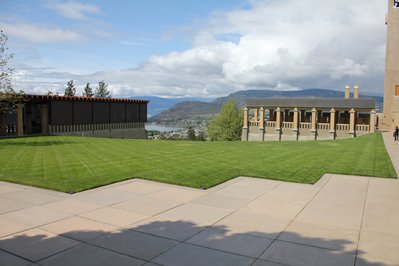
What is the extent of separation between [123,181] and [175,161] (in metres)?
4.01

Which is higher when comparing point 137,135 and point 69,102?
point 69,102

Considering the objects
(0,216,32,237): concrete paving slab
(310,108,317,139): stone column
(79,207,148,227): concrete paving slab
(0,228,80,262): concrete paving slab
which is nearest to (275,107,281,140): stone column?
(310,108,317,139): stone column

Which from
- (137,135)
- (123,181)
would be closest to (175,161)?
(123,181)

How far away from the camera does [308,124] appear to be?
1708 inches

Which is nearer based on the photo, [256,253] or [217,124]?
[256,253]

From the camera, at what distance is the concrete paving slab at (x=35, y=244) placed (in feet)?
18.0

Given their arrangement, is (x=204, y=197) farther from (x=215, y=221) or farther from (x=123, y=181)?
(x=123, y=181)

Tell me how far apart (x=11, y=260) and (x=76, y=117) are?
28.3 m

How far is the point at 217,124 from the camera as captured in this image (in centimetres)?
7194

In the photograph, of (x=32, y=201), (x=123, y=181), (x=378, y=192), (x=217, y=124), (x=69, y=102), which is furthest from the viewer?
(x=217, y=124)

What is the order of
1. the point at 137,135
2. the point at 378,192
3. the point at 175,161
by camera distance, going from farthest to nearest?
the point at 137,135 → the point at 175,161 → the point at 378,192

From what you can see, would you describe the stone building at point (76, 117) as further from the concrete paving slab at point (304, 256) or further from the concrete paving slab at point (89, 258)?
the concrete paving slab at point (304, 256)

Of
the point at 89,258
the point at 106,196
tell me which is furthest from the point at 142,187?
the point at 89,258

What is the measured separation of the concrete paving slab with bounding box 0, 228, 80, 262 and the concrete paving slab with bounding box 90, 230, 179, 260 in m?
0.55
